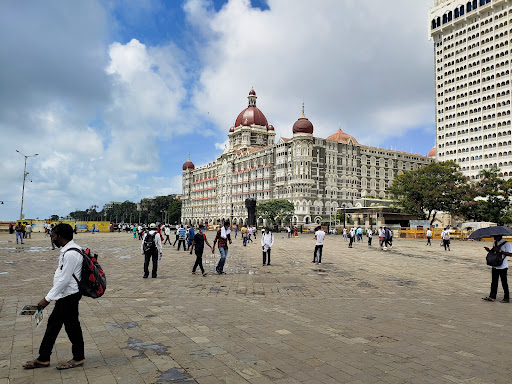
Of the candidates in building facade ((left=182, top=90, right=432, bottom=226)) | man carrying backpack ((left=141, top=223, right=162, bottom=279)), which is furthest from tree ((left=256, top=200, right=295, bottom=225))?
man carrying backpack ((left=141, top=223, right=162, bottom=279))

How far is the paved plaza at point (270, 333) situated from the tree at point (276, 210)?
5558cm

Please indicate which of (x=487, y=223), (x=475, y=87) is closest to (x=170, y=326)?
(x=487, y=223)

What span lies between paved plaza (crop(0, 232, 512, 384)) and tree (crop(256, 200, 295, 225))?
55583 mm

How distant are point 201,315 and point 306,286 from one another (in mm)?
4059

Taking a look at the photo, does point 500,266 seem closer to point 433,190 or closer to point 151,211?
point 433,190

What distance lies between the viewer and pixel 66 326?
426 cm

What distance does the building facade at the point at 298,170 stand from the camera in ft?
236

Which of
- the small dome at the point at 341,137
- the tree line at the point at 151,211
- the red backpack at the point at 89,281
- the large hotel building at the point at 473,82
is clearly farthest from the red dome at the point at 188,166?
the red backpack at the point at 89,281

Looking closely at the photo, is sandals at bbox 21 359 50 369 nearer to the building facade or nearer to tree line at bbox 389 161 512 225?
tree line at bbox 389 161 512 225

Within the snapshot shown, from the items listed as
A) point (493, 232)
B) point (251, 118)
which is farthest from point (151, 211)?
point (493, 232)

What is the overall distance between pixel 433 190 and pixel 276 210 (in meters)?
27.2

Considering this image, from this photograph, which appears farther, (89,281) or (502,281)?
(502,281)

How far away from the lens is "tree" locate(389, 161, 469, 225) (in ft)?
152

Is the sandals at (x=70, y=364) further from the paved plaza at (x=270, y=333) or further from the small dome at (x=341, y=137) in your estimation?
the small dome at (x=341, y=137)
